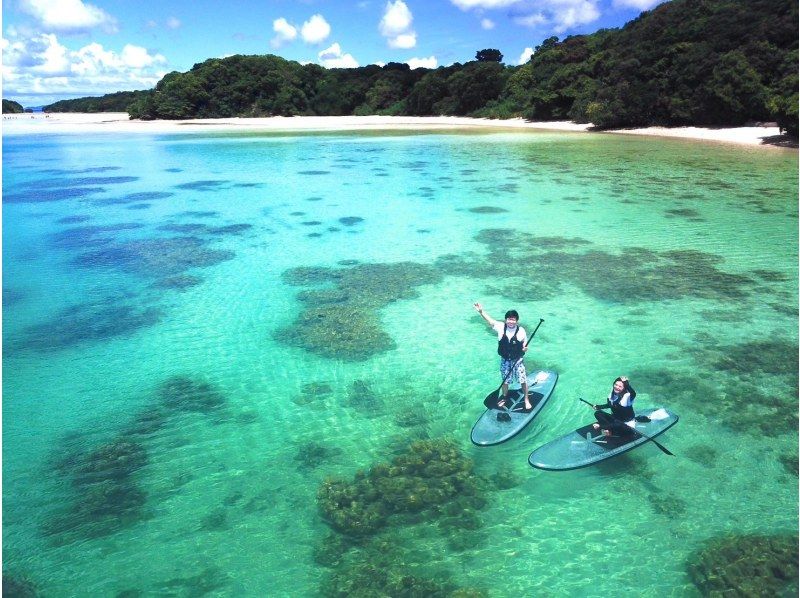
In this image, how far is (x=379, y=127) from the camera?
7725 centimetres

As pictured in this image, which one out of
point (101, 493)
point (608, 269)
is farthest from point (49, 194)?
point (608, 269)

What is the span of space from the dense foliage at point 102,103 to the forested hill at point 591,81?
35678 millimetres

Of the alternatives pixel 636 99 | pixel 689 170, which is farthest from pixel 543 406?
pixel 636 99

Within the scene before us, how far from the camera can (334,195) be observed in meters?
29.1

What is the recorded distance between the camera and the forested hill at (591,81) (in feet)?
145

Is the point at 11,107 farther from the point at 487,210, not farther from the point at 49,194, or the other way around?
the point at 487,210

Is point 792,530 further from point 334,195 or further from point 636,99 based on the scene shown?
point 636,99

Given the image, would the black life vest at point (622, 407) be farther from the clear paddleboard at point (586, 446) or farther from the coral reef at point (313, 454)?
the coral reef at point (313, 454)

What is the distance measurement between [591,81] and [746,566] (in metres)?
64.1

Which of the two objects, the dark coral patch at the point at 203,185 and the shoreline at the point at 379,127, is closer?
the dark coral patch at the point at 203,185

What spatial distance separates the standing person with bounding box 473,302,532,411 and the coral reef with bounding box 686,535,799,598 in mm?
3364

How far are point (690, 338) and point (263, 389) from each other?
948cm

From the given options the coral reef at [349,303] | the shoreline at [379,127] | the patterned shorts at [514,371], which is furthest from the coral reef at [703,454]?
the shoreline at [379,127]

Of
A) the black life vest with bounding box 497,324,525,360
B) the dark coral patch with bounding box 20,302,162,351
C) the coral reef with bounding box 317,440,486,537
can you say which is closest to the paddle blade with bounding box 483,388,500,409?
the black life vest with bounding box 497,324,525,360
